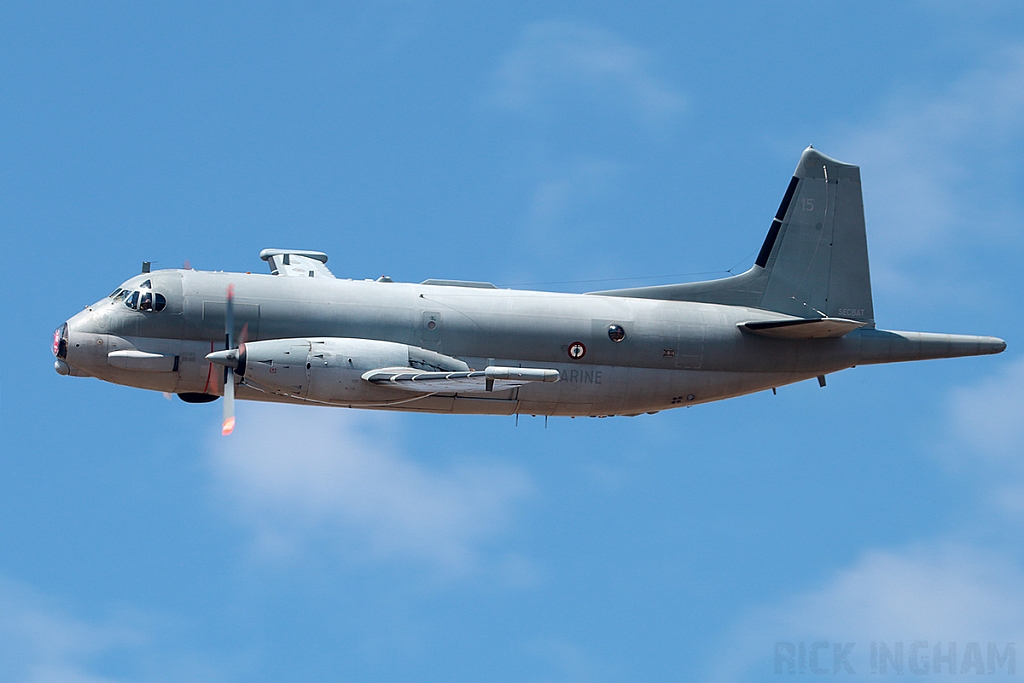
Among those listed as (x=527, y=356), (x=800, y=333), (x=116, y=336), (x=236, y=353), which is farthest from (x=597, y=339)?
(x=116, y=336)

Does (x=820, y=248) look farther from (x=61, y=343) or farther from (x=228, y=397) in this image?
(x=61, y=343)

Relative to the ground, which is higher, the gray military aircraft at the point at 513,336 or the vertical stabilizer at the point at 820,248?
the vertical stabilizer at the point at 820,248

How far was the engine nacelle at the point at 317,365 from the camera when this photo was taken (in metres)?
36.4

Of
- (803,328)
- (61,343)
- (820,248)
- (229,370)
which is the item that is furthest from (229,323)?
(820,248)

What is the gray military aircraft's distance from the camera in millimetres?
37156

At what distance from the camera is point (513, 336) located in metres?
39.2

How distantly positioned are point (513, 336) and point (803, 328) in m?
7.89

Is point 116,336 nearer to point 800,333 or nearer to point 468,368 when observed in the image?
point 468,368

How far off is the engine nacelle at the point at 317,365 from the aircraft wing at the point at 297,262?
23.7 feet

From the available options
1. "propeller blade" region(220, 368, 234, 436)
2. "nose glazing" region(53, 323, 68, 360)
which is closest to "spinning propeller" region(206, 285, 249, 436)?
"propeller blade" region(220, 368, 234, 436)

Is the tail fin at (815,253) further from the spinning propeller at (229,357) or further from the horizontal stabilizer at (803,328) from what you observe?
the spinning propeller at (229,357)

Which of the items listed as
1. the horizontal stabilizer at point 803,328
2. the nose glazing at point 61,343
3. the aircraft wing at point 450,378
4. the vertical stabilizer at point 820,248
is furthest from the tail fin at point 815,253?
the nose glazing at point 61,343

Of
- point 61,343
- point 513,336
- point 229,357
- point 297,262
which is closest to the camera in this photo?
point 229,357

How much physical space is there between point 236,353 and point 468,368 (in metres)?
5.96
